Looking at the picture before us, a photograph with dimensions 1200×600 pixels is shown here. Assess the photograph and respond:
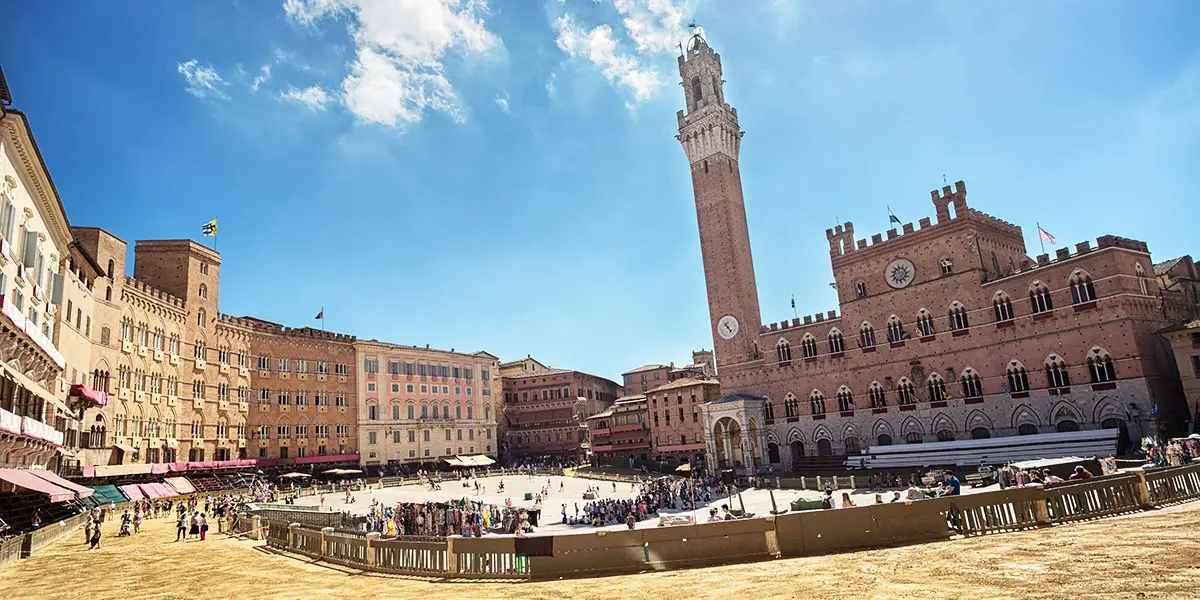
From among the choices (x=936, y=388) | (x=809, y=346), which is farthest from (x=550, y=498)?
(x=936, y=388)

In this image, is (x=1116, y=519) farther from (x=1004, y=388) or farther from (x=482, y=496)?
(x=482, y=496)

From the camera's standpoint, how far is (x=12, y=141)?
2561 centimetres

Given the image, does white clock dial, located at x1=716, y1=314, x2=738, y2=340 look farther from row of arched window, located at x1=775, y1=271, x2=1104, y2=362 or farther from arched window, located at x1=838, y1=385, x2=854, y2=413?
arched window, located at x1=838, y1=385, x2=854, y2=413

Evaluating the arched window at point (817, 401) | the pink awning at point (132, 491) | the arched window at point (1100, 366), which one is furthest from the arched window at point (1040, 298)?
the pink awning at point (132, 491)

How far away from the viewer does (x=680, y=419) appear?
6900 cm

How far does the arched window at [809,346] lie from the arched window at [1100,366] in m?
18.8

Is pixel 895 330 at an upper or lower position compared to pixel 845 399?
upper

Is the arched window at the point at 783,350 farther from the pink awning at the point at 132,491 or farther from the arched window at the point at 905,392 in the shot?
the pink awning at the point at 132,491

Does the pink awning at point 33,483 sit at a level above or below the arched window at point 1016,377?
below

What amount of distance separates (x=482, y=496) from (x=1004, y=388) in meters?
36.9

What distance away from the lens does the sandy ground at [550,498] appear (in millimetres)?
36938

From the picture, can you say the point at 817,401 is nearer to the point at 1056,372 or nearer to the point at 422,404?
the point at 1056,372

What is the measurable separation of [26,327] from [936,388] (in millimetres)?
50706

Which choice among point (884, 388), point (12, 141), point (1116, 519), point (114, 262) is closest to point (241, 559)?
point (12, 141)
